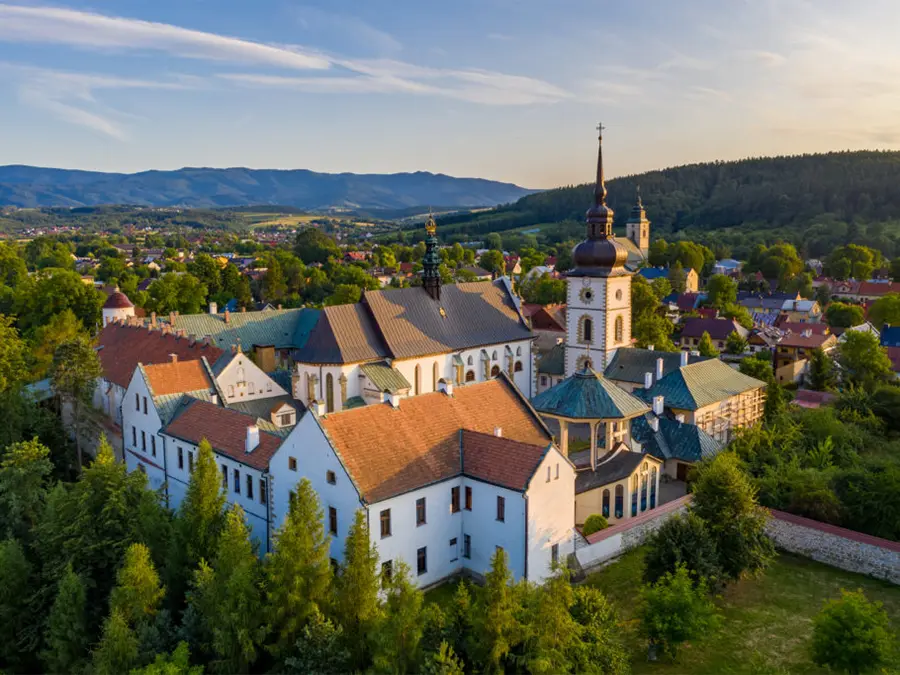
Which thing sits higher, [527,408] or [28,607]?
[527,408]

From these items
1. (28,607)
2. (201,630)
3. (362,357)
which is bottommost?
(28,607)

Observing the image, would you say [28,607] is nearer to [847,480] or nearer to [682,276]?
[847,480]

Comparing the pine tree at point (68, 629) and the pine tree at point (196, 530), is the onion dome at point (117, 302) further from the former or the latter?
the pine tree at point (68, 629)

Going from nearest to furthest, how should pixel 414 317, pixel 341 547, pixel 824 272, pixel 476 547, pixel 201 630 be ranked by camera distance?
pixel 201 630
pixel 341 547
pixel 476 547
pixel 414 317
pixel 824 272

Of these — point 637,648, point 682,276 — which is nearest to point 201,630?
point 637,648

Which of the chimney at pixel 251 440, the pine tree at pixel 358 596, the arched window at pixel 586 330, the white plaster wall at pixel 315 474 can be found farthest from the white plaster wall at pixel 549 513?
the arched window at pixel 586 330

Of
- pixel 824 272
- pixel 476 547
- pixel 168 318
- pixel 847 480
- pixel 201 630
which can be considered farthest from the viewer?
pixel 824 272
